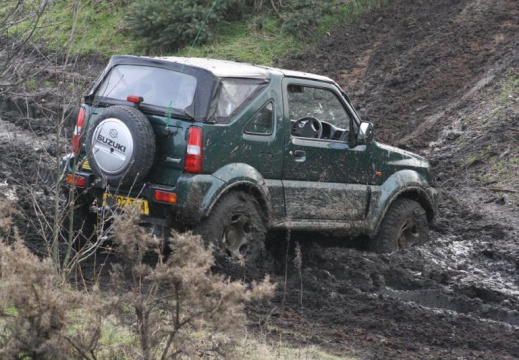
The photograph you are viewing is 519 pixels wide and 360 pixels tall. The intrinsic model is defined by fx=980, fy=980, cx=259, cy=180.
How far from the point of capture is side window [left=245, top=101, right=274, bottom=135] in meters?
8.50

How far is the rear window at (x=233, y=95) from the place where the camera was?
27.2 feet

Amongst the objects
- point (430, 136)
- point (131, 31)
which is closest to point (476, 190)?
point (430, 136)

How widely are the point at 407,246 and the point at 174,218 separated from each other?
10.5ft

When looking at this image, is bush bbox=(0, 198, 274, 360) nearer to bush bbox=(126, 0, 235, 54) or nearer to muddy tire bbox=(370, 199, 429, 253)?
muddy tire bbox=(370, 199, 429, 253)

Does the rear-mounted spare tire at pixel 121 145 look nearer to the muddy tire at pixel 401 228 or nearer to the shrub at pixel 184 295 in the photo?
the shrub at pixel 184 295

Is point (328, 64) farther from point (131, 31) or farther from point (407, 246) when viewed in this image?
point (407, 246)

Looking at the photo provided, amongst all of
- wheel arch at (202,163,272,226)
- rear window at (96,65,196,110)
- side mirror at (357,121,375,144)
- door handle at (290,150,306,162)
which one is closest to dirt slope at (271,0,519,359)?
wheel arch at (202,163,272,226)

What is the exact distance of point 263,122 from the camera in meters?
8.64

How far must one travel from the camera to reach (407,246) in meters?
10.4

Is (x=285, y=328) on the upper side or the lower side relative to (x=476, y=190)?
lower

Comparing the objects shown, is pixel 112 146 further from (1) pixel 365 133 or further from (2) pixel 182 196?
(1) pixel 365 133

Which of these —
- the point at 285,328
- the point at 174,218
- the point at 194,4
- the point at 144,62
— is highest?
the point at 194,4

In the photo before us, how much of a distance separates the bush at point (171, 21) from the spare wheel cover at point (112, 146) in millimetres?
11500

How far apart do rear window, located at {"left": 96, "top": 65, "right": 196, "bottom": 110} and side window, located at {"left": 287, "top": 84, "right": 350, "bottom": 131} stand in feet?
3.78
